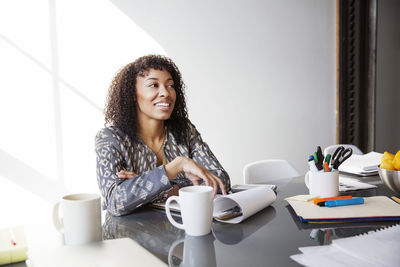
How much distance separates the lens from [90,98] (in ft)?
8.88

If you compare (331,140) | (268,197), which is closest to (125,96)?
(268,197)

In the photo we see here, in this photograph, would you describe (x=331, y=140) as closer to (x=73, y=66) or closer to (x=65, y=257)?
(x=73, y=66)

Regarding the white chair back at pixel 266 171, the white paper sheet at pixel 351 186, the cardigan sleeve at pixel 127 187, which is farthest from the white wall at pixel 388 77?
the cardigan sleeve at pixel 127 187

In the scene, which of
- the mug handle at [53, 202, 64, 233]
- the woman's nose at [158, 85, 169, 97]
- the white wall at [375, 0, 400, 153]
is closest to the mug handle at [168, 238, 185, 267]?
the mug handle at [53, 202, 64, 233]

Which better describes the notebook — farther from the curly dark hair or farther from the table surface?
the curly dark hair

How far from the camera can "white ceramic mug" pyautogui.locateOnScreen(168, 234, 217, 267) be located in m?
0.70

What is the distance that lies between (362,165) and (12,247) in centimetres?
147

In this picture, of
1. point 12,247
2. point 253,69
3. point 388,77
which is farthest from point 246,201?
point 388,77

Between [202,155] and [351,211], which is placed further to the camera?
[202,155]

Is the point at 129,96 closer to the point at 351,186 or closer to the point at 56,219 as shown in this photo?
the point at 56,219

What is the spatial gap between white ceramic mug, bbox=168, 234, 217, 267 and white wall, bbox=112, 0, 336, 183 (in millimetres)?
2330

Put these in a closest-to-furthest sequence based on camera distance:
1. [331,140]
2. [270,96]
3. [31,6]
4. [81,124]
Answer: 1. [31,6]
2. [81,124]
3. [270,96]
4. [331,140]

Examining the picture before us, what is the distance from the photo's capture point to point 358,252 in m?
0.66

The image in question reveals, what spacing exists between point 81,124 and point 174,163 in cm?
172
